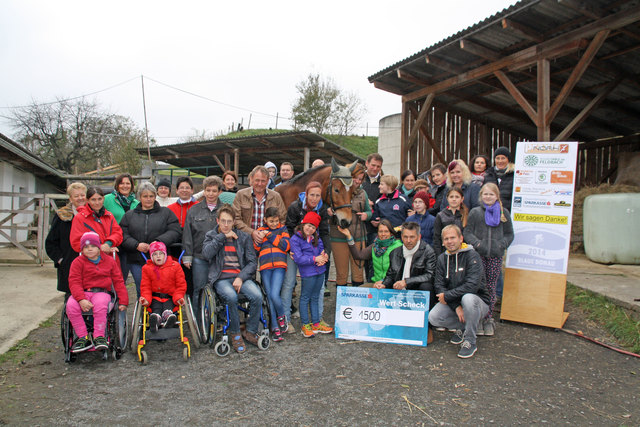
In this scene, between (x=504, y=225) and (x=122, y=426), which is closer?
(x=122, y=426)

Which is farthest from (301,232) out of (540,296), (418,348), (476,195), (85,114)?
(85,114)

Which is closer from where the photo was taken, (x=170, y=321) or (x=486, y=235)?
(x=170, y=321)

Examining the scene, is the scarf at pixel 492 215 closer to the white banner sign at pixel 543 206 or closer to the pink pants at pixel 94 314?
the white banner sign at pixel 543 206

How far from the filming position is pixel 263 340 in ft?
13.1

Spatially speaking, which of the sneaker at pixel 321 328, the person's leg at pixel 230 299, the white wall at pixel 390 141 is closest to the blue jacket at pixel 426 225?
the sneaker at pixel 321 328

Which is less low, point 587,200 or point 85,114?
point 85,114

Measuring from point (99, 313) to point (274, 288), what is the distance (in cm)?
165

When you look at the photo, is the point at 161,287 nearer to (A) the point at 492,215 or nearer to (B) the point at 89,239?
(B) the point at 89,239

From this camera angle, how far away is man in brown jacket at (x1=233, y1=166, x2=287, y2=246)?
4.55 meters

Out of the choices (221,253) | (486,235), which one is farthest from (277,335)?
(486,235)

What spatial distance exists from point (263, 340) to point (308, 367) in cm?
64

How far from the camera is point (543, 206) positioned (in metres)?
4.72

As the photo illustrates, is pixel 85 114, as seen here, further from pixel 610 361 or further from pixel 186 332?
pixel 610 361

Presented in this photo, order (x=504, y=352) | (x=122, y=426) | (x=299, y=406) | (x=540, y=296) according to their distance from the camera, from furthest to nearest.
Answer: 1. (x=540, y=296)
2. (x=504, y=352)
3. (x=299, y=406)
4. (x=122, y=426)
